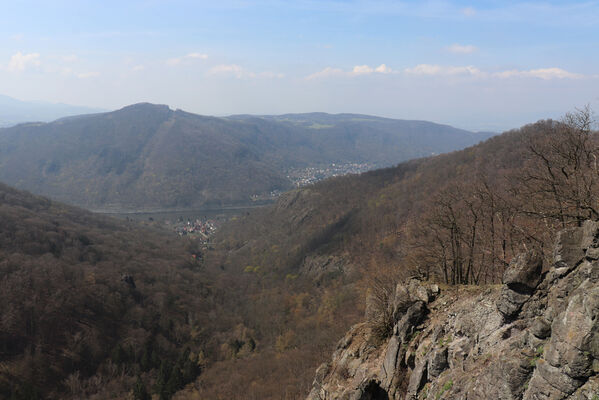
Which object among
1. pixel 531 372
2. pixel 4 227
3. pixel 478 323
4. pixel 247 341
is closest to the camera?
pixel 531 372

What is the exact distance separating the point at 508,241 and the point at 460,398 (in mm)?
18309

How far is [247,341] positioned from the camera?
3676 inches

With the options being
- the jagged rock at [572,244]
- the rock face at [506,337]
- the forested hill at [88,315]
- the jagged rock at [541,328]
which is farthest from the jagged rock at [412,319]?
the forested hill at [88,315]

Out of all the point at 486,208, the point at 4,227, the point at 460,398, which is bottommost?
the point at 4,227

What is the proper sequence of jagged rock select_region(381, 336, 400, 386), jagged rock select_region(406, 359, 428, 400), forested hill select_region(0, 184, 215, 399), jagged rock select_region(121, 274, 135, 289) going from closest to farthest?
1. jagged rock select_region(406, 359, 428, 400)
2. jagged rock select_region(381, 336, 400, 386)
3. forested hill select_region(0, 184, 215, 399)
4. jagged rock select_region(121, 274, 135, 289)

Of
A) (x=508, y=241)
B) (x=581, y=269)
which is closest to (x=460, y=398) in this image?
(x=581, y=269)

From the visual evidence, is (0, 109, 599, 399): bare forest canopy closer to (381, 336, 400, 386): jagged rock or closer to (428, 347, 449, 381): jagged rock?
(381, 336, 400, 386): jagged rock

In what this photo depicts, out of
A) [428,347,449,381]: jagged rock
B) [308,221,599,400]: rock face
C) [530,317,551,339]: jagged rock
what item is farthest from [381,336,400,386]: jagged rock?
[530,317,551,339]: jagged rock

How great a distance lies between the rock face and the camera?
33.5 ft

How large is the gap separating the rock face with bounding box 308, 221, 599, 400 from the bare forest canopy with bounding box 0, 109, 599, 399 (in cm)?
595

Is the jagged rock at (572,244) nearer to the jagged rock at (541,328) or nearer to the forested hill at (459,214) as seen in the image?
the jagged rock at (541,328)

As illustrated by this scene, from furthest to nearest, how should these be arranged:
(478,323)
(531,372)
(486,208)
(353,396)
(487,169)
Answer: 1. (487,169)
2. (486,208)
3. (353,396)
4. (478,323)
5. (531,372)

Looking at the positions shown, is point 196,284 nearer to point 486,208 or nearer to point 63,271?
point 63,271

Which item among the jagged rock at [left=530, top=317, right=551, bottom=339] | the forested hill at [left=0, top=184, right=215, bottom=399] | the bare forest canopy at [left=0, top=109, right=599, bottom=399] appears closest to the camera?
the jagged rock at [left=530, top=317, right=551, bottom=339]
